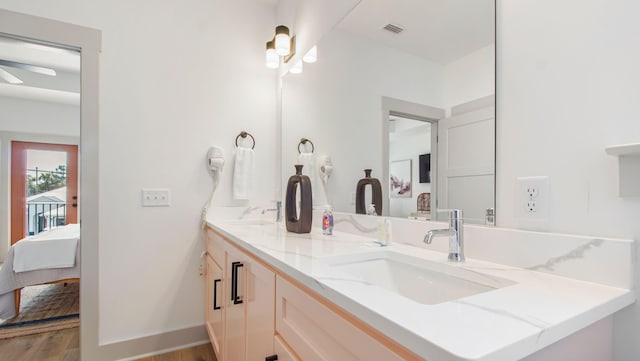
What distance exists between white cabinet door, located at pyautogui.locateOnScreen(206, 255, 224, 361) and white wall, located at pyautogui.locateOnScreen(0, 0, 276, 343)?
0.19 meters

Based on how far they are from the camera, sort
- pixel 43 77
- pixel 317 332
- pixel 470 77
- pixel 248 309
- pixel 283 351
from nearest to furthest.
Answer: pixel 317 332
pixel 283 351
pixel 470 77
pixel 248 309
pixel 43 77

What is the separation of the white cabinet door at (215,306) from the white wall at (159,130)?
0.19 meters

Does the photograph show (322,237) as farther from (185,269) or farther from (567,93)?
(185,269)

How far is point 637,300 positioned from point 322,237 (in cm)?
103

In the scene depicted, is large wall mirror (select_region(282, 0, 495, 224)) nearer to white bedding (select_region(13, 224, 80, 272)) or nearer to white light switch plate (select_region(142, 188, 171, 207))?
white light switch plate (select_region(142, 188, 171, 207))

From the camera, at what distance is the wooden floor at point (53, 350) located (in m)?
1.95

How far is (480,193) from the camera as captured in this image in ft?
3.27

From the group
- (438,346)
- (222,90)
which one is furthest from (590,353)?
(222,90)

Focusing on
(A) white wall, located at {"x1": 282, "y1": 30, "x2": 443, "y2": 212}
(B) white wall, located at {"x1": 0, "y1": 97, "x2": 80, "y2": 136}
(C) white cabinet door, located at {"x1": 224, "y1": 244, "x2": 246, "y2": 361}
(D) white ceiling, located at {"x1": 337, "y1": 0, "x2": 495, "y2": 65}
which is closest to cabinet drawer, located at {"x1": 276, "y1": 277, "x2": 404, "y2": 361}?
(C) white cabinet door, located at {"x1": 224, "y1": 244, "x2": 246, "y2": 361}

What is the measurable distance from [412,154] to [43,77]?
15.0 ft

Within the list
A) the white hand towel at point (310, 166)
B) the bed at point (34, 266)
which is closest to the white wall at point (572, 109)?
the white hand towel at point (310, 166)

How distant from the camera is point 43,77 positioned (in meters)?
3.74

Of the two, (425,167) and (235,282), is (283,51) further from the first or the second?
(235,282)

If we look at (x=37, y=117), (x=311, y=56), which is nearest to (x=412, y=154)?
(x=311, y=56)
